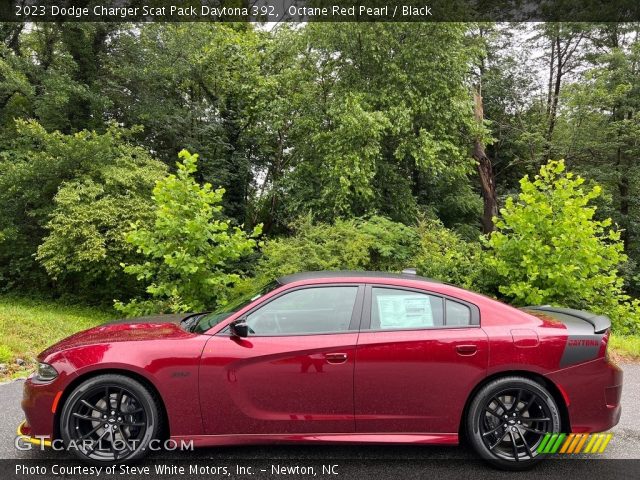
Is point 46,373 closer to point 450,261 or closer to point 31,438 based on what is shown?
point 31,438

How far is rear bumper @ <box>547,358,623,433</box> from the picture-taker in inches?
139

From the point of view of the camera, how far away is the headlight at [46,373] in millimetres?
3441

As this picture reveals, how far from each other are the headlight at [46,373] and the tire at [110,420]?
0.64 feet

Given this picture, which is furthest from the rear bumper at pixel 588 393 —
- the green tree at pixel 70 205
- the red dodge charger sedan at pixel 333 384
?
the green tree at pixel 70 205

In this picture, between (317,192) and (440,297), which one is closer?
(440,297)

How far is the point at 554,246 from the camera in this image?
26.8 ft

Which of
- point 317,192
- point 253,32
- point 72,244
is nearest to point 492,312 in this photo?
point 72,244

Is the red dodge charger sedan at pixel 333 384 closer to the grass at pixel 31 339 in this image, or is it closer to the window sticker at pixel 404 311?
the window sticker at pixel 404 311

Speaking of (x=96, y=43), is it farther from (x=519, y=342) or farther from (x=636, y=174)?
(x=636, y=174)

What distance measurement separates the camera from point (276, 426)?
3465 mm

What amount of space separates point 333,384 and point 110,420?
1652mm

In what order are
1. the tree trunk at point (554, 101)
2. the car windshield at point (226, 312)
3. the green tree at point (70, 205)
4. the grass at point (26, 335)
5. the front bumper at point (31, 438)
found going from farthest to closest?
the tree trunk at point (554, 101)
the green tree at point (70, 205)
the grass at point (26, 335)
the car windshield at point (226, 312)
the front bumper at point (31, 438)

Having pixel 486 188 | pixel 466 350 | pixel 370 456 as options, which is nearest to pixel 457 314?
pixel 466 350

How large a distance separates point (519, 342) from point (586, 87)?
18632 mm
